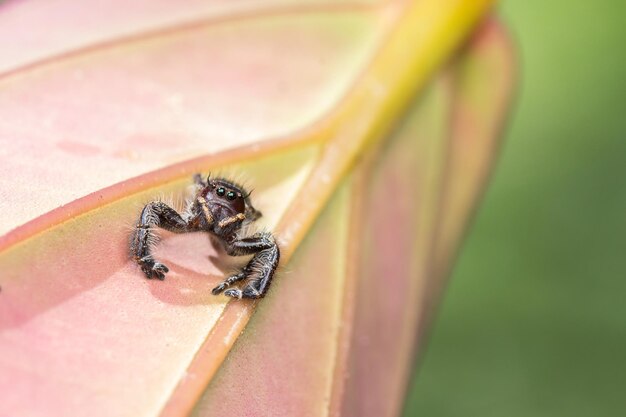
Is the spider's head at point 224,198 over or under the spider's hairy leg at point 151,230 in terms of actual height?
over

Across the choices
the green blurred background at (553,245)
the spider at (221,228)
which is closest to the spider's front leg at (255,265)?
the spider at (221,228)

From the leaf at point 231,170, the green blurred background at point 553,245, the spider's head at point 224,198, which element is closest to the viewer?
the leaf at point 231,170

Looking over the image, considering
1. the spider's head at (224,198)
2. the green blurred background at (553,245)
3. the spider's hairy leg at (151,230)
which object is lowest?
the spider's hairy leg at (151,230)

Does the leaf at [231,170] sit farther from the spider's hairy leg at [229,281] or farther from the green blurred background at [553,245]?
the green blurred background at [553,245]

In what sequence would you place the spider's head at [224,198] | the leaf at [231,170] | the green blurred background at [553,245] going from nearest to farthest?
the leaf at [231,170], the spider's head at [224,198], the green blurred background at [553,245]

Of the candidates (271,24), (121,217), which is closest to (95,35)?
(271,24)

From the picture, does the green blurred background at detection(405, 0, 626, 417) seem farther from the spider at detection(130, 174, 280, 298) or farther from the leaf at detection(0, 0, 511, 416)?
the spider at detection(130, 174, 280, 298)

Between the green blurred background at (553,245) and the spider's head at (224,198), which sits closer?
the spider's head at (224,198)
